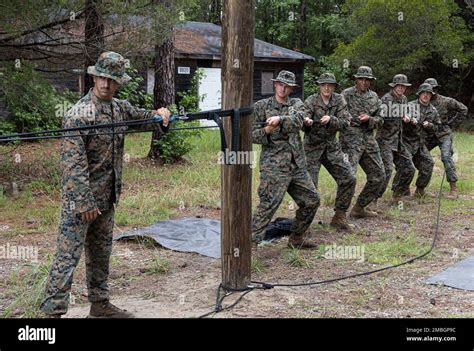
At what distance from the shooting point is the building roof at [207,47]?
2207 cm

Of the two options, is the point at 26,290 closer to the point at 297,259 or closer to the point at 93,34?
the point at 297,259

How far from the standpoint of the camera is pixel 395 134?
9.90 metres

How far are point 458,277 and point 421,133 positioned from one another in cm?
499

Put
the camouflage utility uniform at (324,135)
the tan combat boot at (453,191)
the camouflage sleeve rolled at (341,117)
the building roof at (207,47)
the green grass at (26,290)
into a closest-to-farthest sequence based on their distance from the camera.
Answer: the green grass at (26,290), the camouflage sleeve rolled at (341,117), the camouflage utility uniform at (324,135), the tan combat boot at (453,191), the building roof at (207,47)

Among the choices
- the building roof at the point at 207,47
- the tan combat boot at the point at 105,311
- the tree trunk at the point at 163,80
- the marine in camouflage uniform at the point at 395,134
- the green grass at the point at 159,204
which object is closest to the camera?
the tan combat boot at the point at 105,311

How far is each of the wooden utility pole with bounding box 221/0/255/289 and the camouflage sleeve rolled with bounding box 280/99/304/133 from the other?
123 cm

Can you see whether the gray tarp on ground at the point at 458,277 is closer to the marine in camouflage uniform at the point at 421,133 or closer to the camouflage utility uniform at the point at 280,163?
the camouflage utility uniform at the point at 280,163

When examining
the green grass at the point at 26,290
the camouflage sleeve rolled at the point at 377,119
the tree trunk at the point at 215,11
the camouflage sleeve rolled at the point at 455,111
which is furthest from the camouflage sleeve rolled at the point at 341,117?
the tree trunk at the point at 215,11

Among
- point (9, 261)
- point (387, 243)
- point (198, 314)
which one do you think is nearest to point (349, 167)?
point (387, 243)

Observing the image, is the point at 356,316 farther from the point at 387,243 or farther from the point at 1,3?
the point at 1,3

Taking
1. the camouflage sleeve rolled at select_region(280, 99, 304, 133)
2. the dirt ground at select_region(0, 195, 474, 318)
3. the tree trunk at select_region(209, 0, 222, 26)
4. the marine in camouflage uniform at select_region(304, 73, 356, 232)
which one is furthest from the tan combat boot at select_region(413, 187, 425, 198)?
the tree trunk at select_region(209, 0, 222, 26)

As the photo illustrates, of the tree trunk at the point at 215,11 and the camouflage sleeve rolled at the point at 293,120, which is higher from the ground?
the tree trunk at the point at 215,11

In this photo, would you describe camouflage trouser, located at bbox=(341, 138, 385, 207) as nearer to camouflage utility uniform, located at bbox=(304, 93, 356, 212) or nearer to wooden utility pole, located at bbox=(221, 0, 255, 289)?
camouflage utility uniform, located at bbox=(304, 93, 356, 212)

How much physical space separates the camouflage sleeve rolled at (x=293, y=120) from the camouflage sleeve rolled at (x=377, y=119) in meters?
2.35
